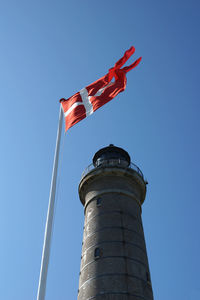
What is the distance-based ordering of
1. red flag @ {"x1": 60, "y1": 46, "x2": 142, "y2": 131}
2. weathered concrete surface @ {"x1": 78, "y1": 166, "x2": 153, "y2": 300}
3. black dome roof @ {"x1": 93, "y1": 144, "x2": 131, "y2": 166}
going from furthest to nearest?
black dome roof @ {"x1": 93, "y1": 144, "x2": 131, "y2": 166} → weathered concrete surface @ {"x1": 78, "y1": 166, "x2": 153, "y2": 300} → red flag @ {"x1": 60, "y1": 46, "x2": 142, "y2": 131}

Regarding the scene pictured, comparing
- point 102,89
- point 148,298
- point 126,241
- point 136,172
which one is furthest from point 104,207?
Answer: point 102,89

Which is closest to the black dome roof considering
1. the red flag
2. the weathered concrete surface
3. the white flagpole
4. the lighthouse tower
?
the lighthouse tower

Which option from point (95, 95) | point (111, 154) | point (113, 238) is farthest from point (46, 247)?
point (111, 154)

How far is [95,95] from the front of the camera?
1611cm

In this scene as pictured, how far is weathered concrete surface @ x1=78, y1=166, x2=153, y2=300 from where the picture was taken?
19.5m

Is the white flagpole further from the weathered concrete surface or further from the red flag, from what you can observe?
the weathered concrete surface

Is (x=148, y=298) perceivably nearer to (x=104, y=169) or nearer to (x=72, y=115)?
(x=104, y=169)

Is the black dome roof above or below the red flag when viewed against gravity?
above

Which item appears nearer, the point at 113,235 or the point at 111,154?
the point at 113,235

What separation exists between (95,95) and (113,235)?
1106 cm

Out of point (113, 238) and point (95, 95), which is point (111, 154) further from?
point (95, 95)

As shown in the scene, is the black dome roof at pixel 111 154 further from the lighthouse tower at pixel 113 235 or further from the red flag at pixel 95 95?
the red flag at pixel 95 95

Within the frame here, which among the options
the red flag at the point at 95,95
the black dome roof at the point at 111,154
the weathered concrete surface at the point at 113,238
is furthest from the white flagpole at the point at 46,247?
the black dome roof at the point at 111,154

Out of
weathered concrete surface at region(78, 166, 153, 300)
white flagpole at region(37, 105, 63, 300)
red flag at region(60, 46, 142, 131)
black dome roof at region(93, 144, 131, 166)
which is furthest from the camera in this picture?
black dome roof at region(93, 144, 131, 166)
